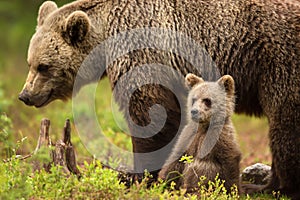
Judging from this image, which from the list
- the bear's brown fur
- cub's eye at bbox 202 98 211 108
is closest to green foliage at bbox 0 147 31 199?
the bear's brown fur

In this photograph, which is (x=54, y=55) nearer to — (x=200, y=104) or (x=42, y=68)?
(x=42, y=68)

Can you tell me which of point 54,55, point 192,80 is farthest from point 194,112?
point 54,55

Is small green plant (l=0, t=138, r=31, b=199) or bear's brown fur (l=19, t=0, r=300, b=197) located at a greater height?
bear's brown fur (l=19, t=0, r=300, b=197)

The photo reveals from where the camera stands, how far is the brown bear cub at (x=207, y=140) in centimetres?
697

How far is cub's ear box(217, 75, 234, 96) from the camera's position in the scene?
721cm

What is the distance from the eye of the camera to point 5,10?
70.9 ft

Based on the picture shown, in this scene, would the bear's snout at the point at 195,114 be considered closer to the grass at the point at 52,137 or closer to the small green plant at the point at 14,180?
the grass at the point at 52,137

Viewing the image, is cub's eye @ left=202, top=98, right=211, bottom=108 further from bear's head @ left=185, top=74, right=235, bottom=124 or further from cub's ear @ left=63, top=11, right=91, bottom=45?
cub's ear @ left=63, top=11, right=91, bottom=45

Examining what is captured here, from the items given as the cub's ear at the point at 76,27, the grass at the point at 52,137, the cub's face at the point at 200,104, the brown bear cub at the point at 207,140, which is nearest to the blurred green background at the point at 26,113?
the grass at the point at 52,137

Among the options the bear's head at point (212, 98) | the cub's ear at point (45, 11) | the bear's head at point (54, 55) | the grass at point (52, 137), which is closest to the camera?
the grass at point (52, 137)

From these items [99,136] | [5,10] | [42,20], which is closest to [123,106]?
[42,20]

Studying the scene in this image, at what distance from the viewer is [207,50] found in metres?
7.91

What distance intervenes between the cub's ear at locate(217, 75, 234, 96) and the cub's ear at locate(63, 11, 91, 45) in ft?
6.22

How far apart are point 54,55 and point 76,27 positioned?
488 millimetres
